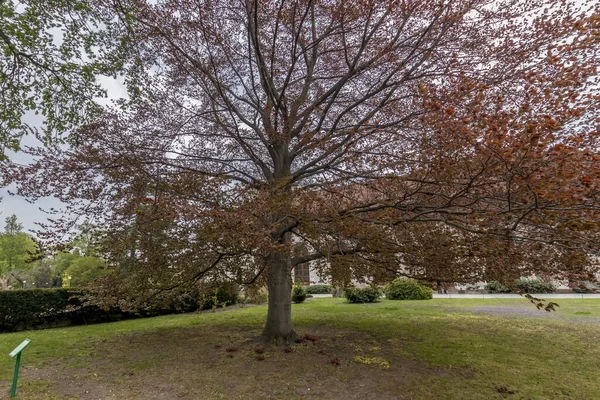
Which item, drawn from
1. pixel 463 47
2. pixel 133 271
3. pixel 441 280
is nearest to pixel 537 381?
pixel 441 280

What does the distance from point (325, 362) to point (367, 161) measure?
12.2 feet

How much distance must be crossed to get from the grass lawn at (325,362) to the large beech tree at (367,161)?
4.60ft

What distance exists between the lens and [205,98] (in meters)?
8.42

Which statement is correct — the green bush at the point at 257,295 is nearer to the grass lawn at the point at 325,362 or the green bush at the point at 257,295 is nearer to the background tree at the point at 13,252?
the grass lawn at the point at 325,362

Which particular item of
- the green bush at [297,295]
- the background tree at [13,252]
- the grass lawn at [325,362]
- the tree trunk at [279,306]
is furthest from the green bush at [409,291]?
the background tree at [13,252]

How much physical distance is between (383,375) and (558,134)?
14.4 feet

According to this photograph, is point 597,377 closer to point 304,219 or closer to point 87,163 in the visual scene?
point 304,219

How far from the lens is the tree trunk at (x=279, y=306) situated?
23.2 feet

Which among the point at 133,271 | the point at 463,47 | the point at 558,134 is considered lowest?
the point at 133,271

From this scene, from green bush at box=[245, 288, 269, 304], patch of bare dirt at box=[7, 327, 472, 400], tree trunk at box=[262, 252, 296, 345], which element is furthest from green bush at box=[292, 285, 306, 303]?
tree trunk at box=[262, 252, 296, 345]

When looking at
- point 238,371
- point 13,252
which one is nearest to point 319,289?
point 238,371

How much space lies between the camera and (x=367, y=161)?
5707 millimetres

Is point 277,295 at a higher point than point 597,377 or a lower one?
higher

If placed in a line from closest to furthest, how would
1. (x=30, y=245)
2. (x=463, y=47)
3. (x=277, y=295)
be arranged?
(x=463, y=47)
(x=277, y=295)
(x=30, y=245)
